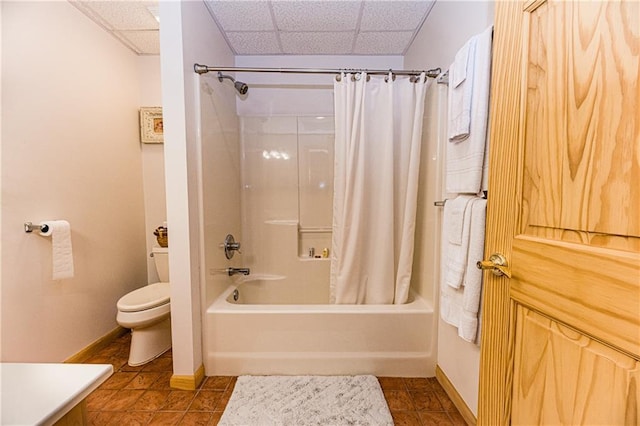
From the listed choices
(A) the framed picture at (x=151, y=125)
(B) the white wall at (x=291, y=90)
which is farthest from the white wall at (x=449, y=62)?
(A) the framed picture at (x=151, y=125)

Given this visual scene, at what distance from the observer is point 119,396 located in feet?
5.02

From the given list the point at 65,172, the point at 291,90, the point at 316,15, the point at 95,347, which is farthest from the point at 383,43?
the point at 95,347

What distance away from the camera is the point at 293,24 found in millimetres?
1976

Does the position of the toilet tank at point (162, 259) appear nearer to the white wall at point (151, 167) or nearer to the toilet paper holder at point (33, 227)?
the white wall at point (151, 167)

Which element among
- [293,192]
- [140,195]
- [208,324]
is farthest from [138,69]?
[208,324]

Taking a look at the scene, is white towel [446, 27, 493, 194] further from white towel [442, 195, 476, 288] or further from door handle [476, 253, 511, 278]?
door handle [476, 253, 511, 278]

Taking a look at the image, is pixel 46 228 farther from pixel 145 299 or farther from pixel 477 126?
pixel 477 126

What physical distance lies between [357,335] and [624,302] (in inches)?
52.0

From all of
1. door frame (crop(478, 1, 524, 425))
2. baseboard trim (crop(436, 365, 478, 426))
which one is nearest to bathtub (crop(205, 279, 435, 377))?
baseboard trim (crop(436, 365, 478, 426))

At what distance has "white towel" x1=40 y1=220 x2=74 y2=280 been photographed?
161 centimetres

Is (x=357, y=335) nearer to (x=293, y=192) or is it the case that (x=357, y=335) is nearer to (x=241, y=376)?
(x=241, y=376)

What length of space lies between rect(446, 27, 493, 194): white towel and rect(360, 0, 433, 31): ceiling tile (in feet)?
2.91

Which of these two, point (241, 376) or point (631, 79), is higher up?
point (631, 79)

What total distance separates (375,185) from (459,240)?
72cm
